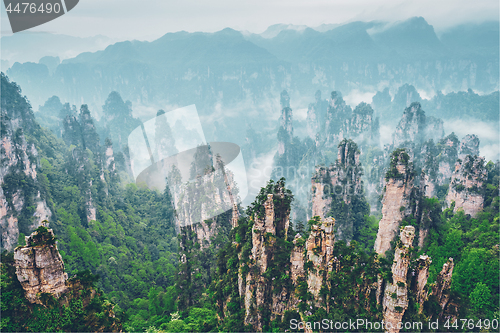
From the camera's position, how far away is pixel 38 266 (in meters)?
17.5

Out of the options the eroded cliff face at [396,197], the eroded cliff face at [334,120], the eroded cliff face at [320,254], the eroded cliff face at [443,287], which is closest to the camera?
the eroded cliff face at [443,287]

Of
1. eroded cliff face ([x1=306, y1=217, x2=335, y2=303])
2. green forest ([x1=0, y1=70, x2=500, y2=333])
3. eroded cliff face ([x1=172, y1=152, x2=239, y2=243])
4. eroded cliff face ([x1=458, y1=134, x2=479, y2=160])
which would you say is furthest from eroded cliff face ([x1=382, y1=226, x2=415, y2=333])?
eroded cliff face ([x1=458, y1=134, x2=479, y2=160])

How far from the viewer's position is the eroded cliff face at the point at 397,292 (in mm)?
18797

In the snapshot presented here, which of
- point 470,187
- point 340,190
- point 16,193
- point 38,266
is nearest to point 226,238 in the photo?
point 340,190

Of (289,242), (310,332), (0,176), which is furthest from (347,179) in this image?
(0,176)

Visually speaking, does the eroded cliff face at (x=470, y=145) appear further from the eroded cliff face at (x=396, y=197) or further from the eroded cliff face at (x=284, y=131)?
the eroded cliff face at (x=284, y=131)

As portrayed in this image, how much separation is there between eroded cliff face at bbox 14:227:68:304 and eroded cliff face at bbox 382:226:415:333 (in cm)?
1821

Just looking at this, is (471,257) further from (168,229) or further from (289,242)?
(168,229)

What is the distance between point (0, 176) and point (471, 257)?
168 feet

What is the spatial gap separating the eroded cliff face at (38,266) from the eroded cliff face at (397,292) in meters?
18.2

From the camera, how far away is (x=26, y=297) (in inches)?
690

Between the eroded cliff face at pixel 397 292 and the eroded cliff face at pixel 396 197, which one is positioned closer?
the eroded cliff face at pixel 397 292

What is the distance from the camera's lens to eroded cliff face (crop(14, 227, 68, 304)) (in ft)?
56.6

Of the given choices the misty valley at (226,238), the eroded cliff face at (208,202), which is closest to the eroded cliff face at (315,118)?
the misty valley at (226,238)
